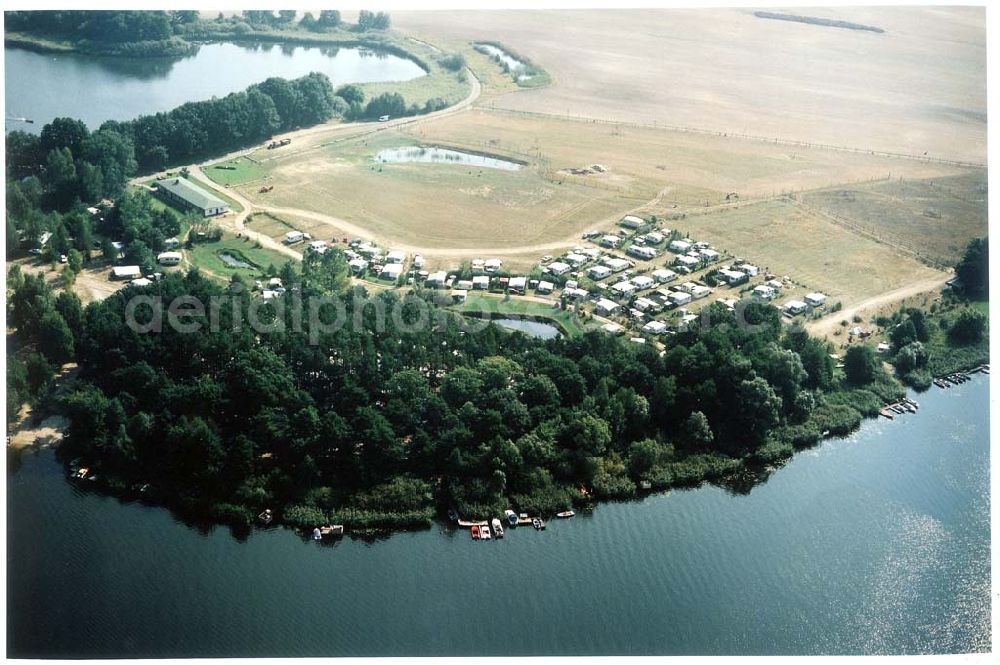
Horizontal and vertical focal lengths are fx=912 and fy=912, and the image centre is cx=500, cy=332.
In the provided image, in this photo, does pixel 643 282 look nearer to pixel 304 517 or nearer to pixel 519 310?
pixel 519 310

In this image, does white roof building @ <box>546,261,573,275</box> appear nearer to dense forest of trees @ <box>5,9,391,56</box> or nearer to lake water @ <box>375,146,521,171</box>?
lake water @ <box>375,146,521,171</box>

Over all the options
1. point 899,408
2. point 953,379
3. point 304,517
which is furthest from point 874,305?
point 304,517

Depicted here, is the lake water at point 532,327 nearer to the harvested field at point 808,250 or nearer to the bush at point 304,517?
the harvested field at point 808,250

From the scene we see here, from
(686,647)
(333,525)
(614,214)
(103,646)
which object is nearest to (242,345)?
(333,525)

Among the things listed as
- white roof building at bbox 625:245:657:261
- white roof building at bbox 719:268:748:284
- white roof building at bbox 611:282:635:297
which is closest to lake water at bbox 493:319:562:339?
white roof building at bbox 611:282:635:297

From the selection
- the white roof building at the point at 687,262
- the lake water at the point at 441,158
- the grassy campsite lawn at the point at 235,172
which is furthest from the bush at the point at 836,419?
the grassy campsite lawn at the point at 235,172

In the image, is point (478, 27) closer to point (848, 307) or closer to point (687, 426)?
point (848, 307)
